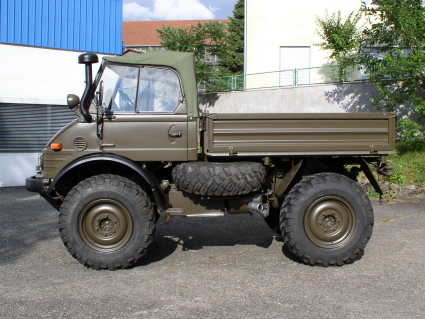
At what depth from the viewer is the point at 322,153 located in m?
5.29

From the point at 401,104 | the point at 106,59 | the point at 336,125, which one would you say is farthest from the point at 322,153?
the point at 401,104

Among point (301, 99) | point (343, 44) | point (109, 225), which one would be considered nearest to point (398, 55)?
point (343, 44)

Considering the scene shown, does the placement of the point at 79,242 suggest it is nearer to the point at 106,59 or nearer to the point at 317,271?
the point at 106,59

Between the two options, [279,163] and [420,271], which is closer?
[420,271]

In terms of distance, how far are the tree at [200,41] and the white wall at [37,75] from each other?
702cm

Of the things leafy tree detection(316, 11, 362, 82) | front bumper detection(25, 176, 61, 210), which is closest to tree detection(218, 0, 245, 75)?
leafy tree detection(316, 11, 362, 82)

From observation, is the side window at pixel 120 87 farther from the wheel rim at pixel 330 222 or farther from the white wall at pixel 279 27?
the white wall at pixel 279 27

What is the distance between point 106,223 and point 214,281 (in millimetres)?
1379

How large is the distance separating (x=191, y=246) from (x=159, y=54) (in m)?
2.63

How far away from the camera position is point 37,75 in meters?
12.8

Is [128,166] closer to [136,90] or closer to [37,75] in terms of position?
[136,90]

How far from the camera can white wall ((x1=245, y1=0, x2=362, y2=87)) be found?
19.7m

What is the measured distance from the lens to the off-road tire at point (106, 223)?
5039mm

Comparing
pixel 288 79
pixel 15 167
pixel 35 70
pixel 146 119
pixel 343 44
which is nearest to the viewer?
pixel 146 119
